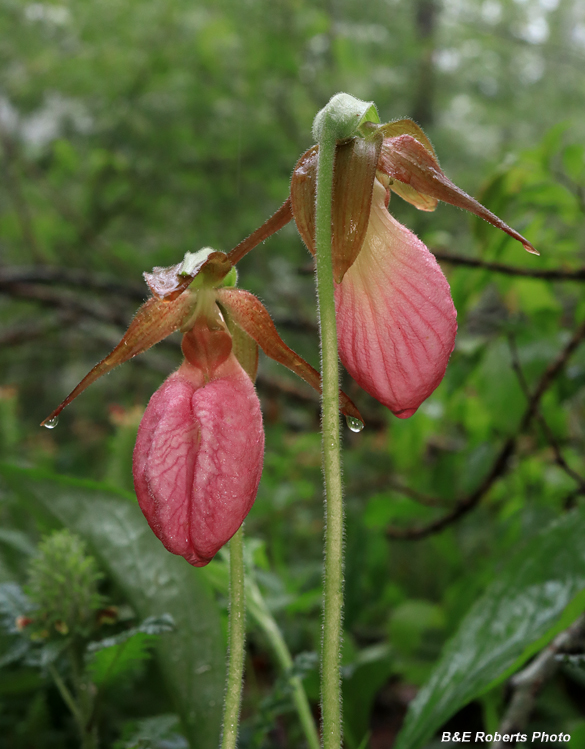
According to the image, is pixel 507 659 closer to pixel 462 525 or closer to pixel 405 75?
pixel 462 525

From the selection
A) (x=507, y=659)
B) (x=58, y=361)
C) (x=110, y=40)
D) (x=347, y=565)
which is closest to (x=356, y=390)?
(x=347, y=565)

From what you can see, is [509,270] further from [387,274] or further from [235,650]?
[235,650]

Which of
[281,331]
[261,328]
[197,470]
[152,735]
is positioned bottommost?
[152,735]

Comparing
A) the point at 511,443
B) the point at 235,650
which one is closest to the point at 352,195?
the point at 235,650

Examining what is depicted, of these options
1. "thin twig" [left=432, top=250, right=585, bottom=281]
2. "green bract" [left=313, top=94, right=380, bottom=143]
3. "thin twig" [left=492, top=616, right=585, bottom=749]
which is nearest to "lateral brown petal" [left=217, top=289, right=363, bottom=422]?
"green bract" [left=313, top=94, right=380, bottom=143]

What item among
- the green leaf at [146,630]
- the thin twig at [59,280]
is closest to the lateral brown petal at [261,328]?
the green leaf at [146,630]

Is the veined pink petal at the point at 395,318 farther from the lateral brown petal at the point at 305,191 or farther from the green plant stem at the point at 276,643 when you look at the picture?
the green plant stem at the point at 276,643

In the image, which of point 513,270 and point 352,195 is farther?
point 513,270
